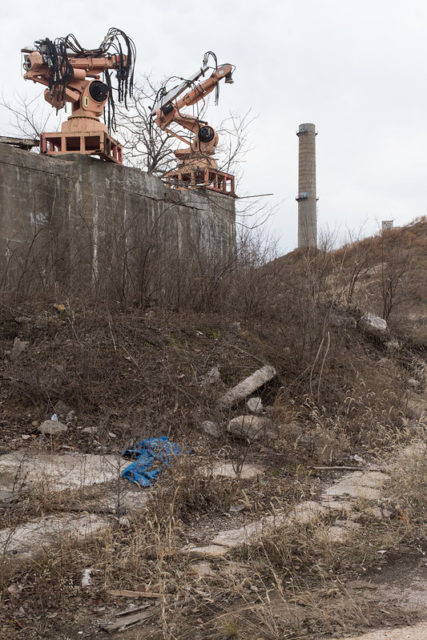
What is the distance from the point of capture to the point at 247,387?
6.85 meters

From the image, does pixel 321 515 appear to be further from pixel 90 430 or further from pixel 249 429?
pixel 90 430

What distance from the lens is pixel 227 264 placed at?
9.03 m

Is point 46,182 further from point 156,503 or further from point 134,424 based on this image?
point 156,503

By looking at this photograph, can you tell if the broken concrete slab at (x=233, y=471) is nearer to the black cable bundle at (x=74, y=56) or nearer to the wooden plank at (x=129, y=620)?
the wooden plank at (x=129, y=620)

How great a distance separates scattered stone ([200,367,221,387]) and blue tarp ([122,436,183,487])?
1668 mm

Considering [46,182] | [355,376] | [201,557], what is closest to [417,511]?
[201,557]

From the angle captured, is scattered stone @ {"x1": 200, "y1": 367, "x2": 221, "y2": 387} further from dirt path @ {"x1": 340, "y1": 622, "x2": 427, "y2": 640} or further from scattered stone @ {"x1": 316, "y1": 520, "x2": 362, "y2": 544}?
dirt path @ {"x1": 340, "y1": 622, "x2": 427, "y2": 640}

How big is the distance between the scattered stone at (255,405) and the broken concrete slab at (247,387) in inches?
4.1

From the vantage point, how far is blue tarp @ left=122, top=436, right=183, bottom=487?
468 centimetres

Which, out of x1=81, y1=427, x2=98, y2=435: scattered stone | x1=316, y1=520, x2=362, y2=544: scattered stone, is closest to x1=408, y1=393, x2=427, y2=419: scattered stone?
x1=316, y1=520, x2=362, y2=544: scattered stone

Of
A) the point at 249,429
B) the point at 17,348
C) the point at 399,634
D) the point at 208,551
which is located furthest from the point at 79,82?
the point at 399,634

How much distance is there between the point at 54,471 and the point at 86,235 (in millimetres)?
5598

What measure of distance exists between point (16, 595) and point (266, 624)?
4.17 feet

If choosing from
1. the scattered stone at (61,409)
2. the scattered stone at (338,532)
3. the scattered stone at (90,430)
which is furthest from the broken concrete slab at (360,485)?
the scattered stone at (61,409)
